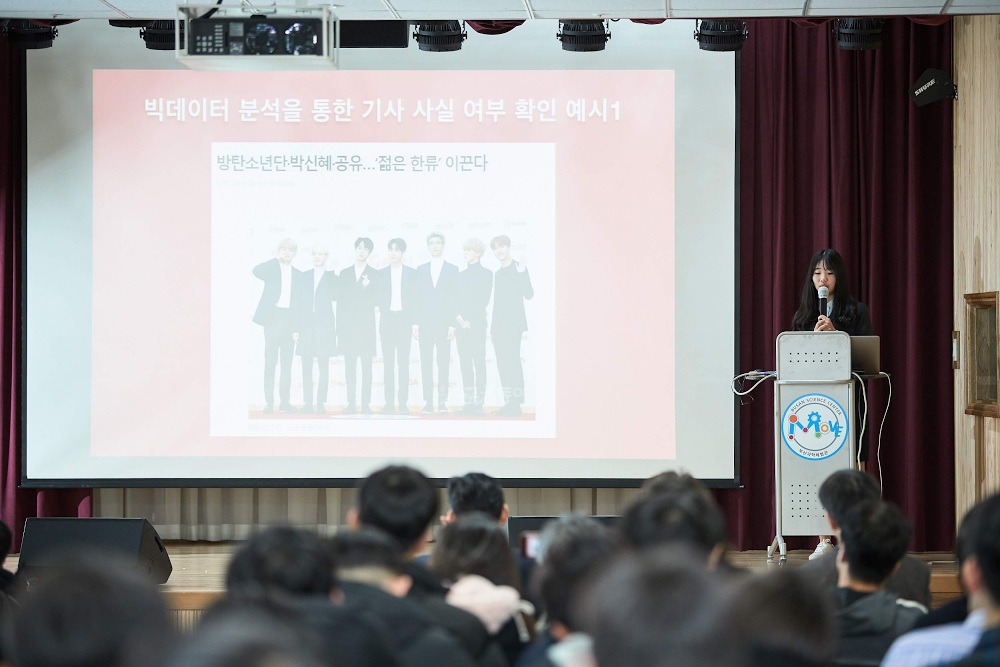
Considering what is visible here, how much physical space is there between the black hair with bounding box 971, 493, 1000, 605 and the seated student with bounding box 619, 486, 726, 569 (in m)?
0.47

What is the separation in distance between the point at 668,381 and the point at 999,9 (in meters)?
2.29

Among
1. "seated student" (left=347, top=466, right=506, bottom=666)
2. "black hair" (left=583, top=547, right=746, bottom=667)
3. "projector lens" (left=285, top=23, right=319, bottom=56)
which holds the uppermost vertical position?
"projector lens" (left=285, top=23, right=319, bottom=56)

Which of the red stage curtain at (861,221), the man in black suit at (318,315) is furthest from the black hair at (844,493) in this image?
the man in black suit at (318,315)

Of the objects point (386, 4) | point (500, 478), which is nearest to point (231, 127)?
point (386, 4)

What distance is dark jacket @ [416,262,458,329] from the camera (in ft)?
16.3

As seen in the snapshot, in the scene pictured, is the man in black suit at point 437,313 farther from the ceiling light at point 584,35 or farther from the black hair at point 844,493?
the black hair at point 844,493

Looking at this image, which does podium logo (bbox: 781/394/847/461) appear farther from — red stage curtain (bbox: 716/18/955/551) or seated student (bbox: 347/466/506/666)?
seated student (bbox: 347/466/506/666)

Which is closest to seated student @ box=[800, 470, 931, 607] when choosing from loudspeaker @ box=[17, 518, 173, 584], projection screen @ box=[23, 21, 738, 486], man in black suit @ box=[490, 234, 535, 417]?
projection screen @ box=[23, 21, 738, 486]

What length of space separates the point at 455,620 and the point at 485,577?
0.27 m

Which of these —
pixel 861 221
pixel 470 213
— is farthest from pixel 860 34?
pixel 470 213

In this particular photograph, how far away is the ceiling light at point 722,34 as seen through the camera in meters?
4.66

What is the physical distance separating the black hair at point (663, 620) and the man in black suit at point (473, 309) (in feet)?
13.1

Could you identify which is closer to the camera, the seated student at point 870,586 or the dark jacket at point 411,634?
the dark jacket at point 411,634

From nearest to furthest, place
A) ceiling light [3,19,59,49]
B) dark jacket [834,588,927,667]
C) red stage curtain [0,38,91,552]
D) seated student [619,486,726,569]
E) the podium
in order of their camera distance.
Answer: seated student [619,486,726,569] → dark jacket [834,588,927,667] → the podium → ceiling light [3,19,59,49] → red stage curtain [0,38,91,552]
